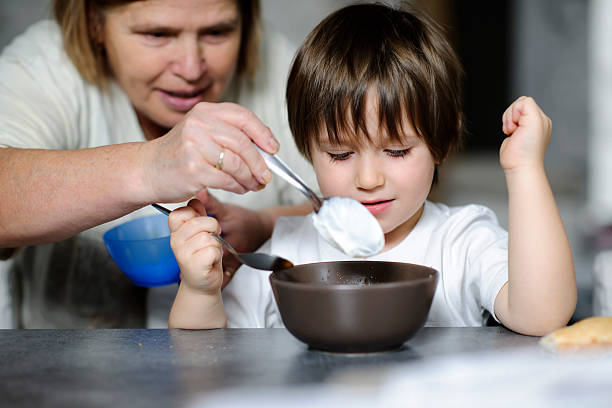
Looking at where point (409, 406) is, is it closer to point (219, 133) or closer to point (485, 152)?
point (219, 133)

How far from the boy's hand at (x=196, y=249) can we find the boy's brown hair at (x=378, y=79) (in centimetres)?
28

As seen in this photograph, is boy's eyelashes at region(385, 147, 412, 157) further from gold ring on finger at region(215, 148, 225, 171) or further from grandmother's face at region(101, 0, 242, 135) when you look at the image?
grandmother's face at region(101, 0, 242, 135)

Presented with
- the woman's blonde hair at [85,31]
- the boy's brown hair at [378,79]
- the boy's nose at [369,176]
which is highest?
the woman's blonde hair at [85,31]

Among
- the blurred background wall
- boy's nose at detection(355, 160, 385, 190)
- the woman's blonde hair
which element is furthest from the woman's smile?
the blurred background wall

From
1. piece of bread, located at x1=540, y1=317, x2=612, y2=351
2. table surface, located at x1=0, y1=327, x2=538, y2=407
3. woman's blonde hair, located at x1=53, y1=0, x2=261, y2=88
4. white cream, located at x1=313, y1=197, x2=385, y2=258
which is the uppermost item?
woman's blonde hair, located at x1=53, y1=0, x2=261, y2=88

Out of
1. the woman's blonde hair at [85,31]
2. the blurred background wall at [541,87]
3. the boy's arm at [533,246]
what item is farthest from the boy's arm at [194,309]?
the blurred background wall at [541,87]

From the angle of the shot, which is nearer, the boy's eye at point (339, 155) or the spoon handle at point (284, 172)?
the spoon handle at point (284, 172)

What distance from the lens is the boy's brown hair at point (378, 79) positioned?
1177 millimetres

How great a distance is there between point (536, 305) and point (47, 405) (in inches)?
26.3

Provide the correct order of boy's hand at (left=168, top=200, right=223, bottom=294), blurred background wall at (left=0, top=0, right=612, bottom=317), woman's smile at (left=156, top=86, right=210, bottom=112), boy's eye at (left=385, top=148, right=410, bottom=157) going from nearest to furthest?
1. boy's hand at (left=168, top=200, right=223, bottom=294)
2. boy's eye at (left=385, top=148, right=410, bottom=157)
3. woman's smile at (left=156, top=86, right=210, bottom=112)
4. blurred background wall at (left=0, top=0, right=612, bottom=317)

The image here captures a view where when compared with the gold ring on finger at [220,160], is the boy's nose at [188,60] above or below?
above

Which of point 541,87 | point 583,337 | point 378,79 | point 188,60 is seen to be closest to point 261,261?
point 378,79

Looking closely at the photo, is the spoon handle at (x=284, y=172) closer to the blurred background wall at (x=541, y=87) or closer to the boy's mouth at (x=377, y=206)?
the boy's mouth at (x=377, y=206)

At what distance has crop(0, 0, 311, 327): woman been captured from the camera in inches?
43.5
